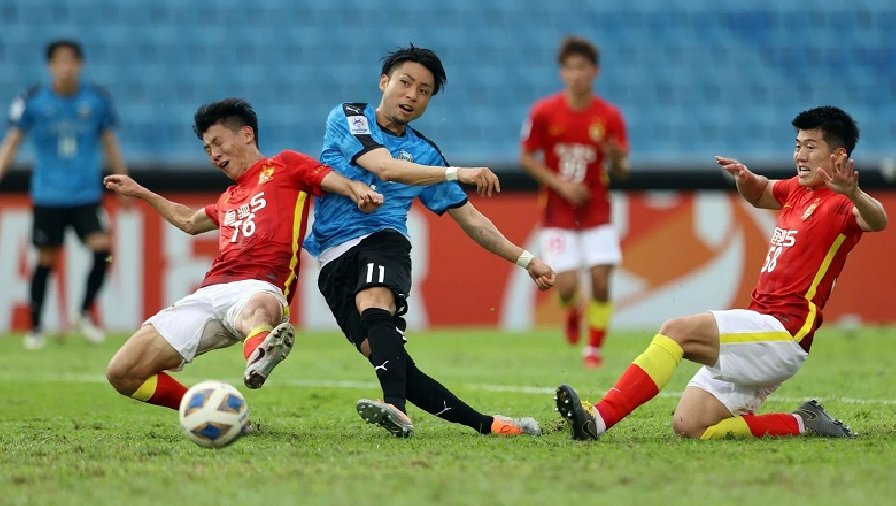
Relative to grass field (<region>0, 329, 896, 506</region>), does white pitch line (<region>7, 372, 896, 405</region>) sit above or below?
below

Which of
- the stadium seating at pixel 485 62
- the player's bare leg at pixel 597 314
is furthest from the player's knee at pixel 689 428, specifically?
the stadium seating at pixel 485 62

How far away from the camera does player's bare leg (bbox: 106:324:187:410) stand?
5.95 m

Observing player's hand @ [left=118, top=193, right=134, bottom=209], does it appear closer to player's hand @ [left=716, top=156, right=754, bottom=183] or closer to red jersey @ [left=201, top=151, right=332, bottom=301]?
red jersey @ [left=201, top=151, right=332, bottom=301]

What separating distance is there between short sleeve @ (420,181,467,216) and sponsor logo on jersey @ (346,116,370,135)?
372 mm

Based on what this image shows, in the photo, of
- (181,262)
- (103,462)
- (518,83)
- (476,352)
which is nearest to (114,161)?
(181,262)

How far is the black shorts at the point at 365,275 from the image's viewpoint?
5906 mm

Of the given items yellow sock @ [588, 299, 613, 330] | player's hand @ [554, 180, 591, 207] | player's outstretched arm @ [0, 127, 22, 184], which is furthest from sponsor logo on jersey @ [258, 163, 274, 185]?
player's outstretched arm @ [0, 127, 22, 184]

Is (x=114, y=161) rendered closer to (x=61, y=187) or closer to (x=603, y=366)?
(x=61, y=187)

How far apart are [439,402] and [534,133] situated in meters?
4.93

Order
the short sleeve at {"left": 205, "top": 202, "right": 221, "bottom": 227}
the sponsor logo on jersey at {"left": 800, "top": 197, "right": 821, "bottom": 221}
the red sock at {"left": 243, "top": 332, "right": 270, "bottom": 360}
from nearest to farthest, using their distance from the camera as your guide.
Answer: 1. the red sock at {"left": 243, "top": 332, "right": 270, "bottom": 360}
2. the sponsor logo on jersey at {"left": 800, "top": 197, "right": 821, "bottom": 221}
3. the short sleeve at {"left": 205, "top": 202, "right": 221, "bottom": 227}

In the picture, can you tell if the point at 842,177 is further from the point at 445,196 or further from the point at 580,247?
the point at 580,247

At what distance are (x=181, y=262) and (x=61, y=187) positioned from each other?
1.31 m

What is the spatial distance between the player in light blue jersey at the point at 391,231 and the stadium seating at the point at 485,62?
868 centimetres

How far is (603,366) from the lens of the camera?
31.9ft
